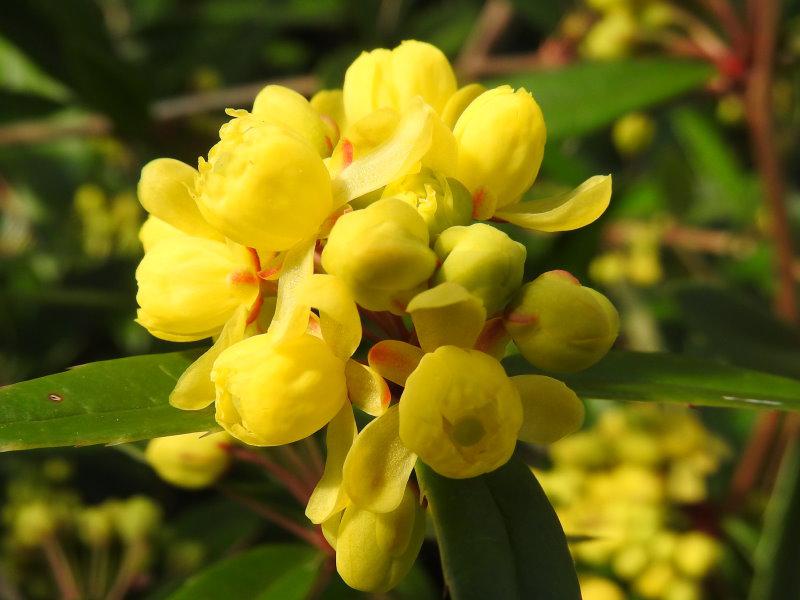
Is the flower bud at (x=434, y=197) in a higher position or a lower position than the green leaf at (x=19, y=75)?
higher

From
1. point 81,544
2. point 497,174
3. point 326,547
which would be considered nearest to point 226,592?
point 326,547

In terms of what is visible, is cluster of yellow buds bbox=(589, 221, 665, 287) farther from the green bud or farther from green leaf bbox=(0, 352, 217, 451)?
green leaf bbox=(0, 352, 217, 451)

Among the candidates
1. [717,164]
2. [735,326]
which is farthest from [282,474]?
[717,164]

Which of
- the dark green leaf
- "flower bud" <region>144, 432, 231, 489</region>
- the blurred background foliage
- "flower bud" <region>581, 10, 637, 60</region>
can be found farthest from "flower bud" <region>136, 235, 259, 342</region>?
"flower bud" <region>581, 10, 637, 60</region>

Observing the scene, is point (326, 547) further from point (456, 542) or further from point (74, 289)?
point (74, 289)

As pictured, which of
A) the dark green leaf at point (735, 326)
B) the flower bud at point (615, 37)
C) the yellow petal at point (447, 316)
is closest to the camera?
the yellow petal at point (447, 316)

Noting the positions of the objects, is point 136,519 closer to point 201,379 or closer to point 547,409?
point 201,379

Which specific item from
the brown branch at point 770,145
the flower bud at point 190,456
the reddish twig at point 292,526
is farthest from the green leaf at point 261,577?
the brown branch at point 770,145

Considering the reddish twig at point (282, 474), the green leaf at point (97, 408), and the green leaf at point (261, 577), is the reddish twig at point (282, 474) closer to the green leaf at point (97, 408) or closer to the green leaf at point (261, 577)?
the green leaf at point (261, 577)
